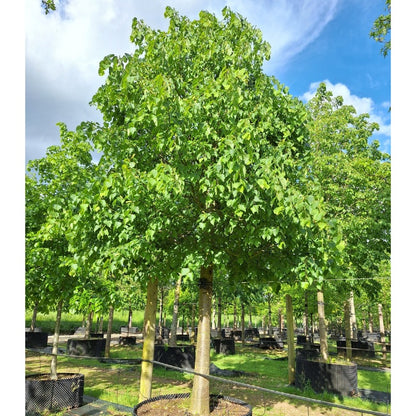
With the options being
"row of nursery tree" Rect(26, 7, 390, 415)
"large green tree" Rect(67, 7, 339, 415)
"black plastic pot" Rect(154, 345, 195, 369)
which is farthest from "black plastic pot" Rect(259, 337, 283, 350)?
"large green tree" Rect(67, 7, 339, 415)

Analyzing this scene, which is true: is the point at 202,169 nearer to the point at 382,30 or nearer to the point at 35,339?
the point at 382,30

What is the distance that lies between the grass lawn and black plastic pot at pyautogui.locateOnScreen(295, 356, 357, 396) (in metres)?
0.26

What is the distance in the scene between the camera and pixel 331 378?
9859 millimetres

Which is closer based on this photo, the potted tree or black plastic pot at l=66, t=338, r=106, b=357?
the potted tree


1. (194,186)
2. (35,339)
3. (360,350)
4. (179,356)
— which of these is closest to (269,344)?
(360,350)

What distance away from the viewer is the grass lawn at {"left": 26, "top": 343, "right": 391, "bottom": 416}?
27.0ft

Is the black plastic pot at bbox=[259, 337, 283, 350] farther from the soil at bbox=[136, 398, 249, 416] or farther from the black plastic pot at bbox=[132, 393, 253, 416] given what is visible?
the soil at bbox=[136, 398, 249, 416]

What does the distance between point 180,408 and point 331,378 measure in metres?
6.00

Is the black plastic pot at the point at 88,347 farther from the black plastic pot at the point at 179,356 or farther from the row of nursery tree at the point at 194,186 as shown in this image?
the row of nursery tree at the point at 194,186

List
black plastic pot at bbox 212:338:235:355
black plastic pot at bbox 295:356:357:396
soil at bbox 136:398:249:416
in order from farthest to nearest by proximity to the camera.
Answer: black plastic pot at bbox 212:338:235:355
black plastic pot at bbox 295:356:357:396
soil at bbox 136:398:249:416

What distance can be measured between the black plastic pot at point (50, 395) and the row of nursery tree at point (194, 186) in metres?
1.68

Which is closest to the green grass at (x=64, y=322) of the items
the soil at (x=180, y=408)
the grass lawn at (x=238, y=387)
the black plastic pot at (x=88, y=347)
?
the black plastic pot at (x=88, y=347)
